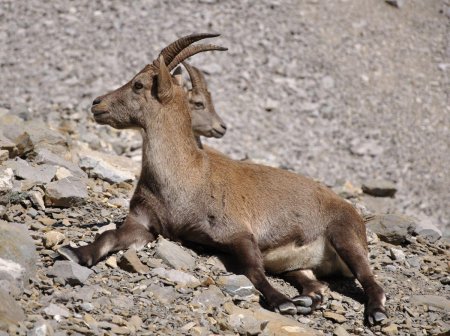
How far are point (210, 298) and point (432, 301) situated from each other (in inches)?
103

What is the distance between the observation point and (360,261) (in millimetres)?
8250

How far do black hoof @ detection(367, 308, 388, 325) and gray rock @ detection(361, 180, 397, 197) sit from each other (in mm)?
7164

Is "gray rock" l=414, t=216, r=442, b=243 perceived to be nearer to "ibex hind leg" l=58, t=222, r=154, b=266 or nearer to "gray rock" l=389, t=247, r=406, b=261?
"gray rock" l=389, t=247, r=406, b=261

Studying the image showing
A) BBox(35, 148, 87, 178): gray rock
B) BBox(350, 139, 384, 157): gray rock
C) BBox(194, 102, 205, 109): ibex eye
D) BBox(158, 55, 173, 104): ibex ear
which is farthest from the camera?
BBox(350, 139, 384, 157): gray rock

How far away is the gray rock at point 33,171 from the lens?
28.2ft

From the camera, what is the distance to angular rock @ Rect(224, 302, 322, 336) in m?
6.57

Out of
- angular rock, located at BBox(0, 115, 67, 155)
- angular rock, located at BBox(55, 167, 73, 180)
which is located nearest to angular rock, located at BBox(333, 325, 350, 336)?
angular rock, located at BBox(55, 167, 73, 180)

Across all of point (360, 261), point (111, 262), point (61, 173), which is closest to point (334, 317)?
point (360, 261)

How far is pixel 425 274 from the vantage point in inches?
368

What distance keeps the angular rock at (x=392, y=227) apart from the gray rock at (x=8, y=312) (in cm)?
578

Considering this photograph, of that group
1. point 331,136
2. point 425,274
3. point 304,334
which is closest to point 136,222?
point 304,334

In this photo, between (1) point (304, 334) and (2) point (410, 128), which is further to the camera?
(2) point (410, 128)

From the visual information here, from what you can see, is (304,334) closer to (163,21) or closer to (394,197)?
(394,197)

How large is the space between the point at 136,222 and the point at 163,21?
37.6 ft
